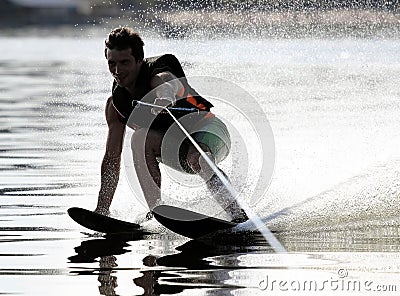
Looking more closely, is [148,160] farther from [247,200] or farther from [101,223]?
[247,200]

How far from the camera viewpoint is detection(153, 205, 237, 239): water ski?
7.06 meters

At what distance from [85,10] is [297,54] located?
90.3 feet

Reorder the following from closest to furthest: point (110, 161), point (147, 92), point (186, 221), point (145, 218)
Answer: point (186, 221), point (147, 92), point (145, 218), point (110, 161)

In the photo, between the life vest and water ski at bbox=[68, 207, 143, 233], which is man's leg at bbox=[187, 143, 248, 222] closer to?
the life vest

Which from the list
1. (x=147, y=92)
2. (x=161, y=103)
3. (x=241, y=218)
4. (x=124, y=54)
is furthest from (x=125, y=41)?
(x=241, y=218)

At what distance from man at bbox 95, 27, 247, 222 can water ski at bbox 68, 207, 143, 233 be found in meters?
0.20

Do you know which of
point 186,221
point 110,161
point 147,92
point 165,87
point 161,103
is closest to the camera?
point 186,221

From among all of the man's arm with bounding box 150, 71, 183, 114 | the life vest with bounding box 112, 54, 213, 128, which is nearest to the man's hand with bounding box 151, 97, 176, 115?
the man's arm with bounding box 150, 71, 183, 114

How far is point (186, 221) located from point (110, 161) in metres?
1.08

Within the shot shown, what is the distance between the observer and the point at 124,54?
752 cm

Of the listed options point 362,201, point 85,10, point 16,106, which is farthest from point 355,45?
point 85,10

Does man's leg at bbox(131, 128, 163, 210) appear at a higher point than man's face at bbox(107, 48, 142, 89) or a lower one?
lower

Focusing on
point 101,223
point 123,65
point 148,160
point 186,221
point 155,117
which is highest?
point 123,65

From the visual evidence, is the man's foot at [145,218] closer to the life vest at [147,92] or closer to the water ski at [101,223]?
the water ski at [101,223]
